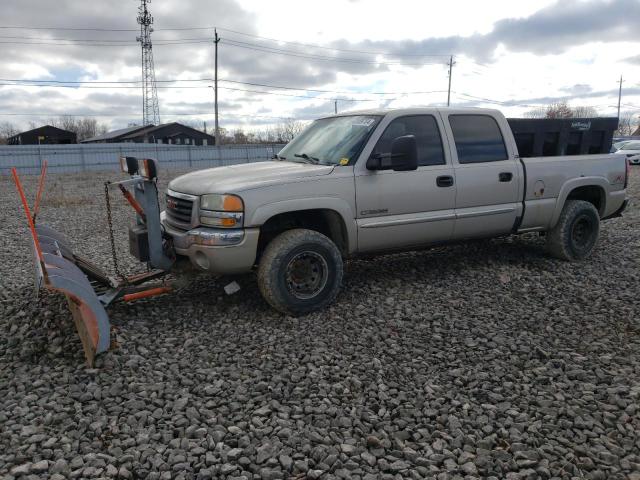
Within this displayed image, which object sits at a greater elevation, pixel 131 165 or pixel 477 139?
pixel 477 139

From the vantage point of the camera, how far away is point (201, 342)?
422 cm

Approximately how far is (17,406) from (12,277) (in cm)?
336

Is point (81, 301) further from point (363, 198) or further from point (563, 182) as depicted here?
point (563, 182)

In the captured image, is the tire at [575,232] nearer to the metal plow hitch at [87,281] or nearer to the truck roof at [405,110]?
the truck roof at [405,110]

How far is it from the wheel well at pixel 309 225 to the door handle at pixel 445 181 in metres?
1.19

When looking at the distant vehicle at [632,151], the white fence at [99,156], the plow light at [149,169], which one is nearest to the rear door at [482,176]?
the plow light at [149,169]

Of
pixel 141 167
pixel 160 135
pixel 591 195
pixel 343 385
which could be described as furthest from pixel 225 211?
pixel 160 135

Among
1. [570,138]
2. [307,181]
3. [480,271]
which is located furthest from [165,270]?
[570,138]

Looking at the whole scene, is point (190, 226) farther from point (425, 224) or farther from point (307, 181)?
point (425, 224)

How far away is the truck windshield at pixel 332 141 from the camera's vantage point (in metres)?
5.04

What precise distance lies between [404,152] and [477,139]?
4.77 feet

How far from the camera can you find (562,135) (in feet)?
20.7

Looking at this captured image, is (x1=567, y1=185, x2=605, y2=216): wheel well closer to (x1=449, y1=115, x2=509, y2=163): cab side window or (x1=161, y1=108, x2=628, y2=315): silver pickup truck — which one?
(x1=161, y1=108, x2=628, y2=315): silver pickup truck

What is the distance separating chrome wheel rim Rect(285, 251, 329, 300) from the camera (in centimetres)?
470
